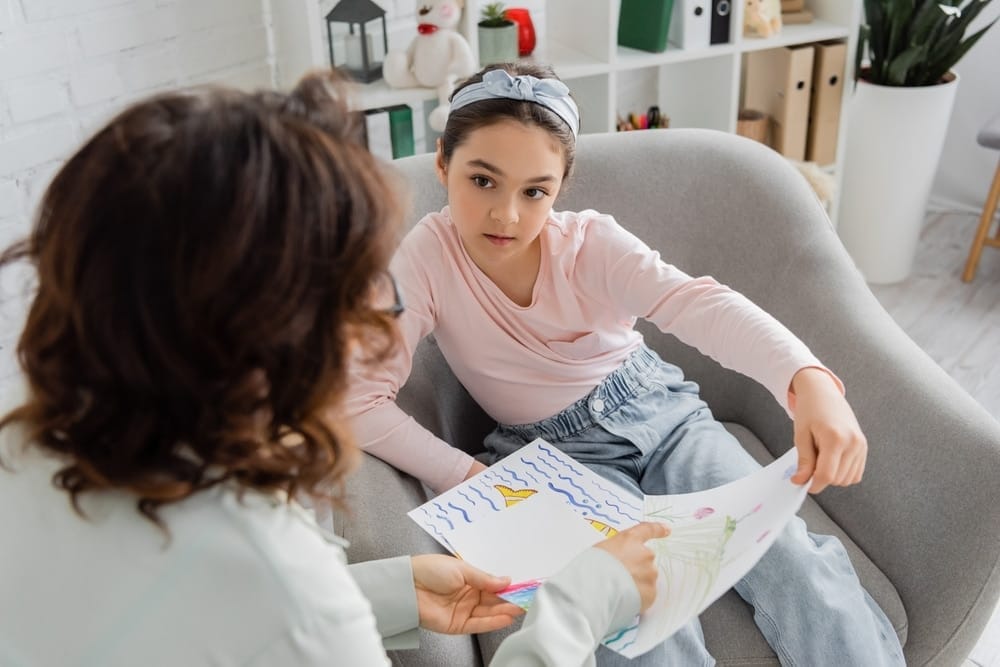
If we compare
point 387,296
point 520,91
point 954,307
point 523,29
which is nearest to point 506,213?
point 520,91

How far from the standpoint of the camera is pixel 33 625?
699 millimetres

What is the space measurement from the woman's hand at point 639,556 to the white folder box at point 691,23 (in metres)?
1.53

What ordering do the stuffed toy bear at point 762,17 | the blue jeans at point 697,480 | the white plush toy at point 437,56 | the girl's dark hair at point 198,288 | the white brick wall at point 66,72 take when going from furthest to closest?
the stuffed toy bear at point 762,17 < the white plush toy at point 437,56 < the white brick wall at point 66,72 < the blue jeans at point 697,480 < the girl's dark hair at point 198,288

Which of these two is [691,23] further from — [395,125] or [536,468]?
[536,468]

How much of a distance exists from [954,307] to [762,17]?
905 mm

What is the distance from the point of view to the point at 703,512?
3.59ft

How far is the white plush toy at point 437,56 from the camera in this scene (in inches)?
77.4

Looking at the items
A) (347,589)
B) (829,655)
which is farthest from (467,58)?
(347,589)

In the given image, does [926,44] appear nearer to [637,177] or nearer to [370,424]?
[637,177]

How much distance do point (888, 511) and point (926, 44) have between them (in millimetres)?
1498

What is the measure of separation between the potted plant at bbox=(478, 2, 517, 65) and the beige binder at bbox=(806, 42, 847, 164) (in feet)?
2.67

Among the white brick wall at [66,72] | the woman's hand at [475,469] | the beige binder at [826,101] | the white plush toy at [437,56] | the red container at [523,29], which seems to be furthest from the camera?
the beige binder at [826,101]

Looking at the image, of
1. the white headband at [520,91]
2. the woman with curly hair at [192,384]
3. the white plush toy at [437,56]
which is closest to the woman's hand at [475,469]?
the white headband at [520,91]

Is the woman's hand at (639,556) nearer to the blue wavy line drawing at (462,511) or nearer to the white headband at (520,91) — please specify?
the blue wavy line drawing at (462,511)
